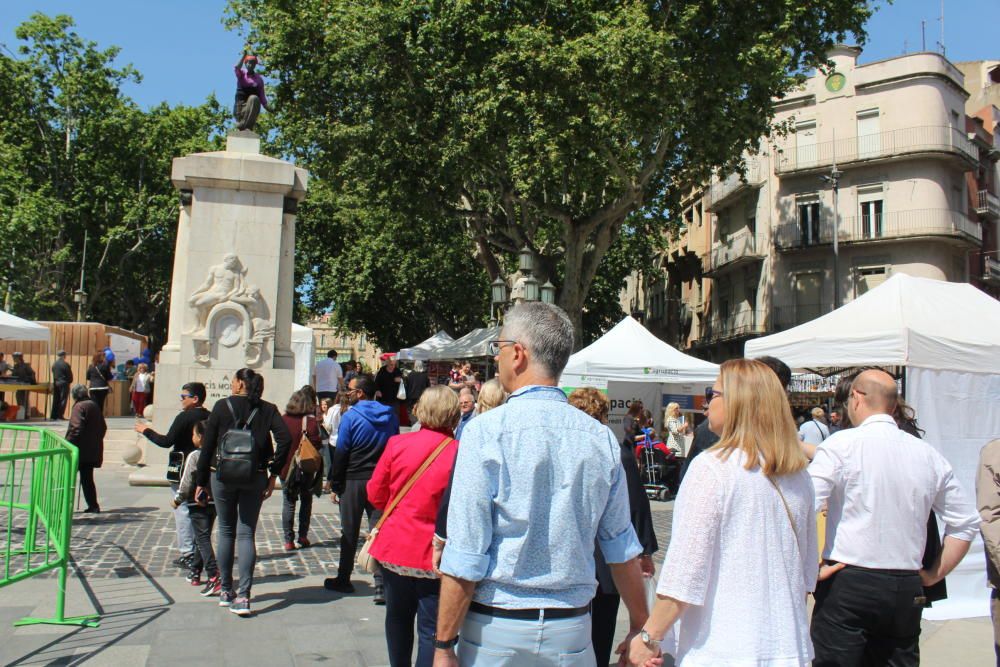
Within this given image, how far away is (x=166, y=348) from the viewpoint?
13844 mm

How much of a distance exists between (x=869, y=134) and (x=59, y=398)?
31431 mm

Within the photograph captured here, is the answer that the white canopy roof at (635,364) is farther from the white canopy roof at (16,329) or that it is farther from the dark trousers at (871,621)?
the dark trousers at (871,621)

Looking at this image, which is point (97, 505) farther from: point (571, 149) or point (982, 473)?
point (571, 149)

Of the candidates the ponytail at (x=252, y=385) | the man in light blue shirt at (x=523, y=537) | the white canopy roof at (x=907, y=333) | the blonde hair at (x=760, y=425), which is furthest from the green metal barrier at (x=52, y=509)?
the white canopy roof at (x=907, y=333)

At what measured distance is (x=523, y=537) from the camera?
250 centimetres

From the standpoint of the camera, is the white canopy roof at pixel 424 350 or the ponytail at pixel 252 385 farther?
the white canopy roof at pixel 424 350

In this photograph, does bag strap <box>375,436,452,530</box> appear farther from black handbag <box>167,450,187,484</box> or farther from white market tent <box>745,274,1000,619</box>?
white market tent <box>745,274,1000,619</box>

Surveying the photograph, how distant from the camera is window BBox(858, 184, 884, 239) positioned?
35.4 meters

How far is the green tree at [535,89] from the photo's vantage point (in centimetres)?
2059

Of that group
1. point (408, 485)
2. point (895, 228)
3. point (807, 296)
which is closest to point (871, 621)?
point (408, 485)

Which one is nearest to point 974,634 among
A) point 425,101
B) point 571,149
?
point 571,149

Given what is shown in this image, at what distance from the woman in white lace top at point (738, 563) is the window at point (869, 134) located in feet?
120

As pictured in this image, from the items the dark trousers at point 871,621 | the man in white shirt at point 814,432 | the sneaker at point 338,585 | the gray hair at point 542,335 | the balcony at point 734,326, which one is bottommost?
the sneaker at point 338,585

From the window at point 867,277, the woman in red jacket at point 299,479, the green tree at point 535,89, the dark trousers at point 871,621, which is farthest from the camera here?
the window at point 867,277
